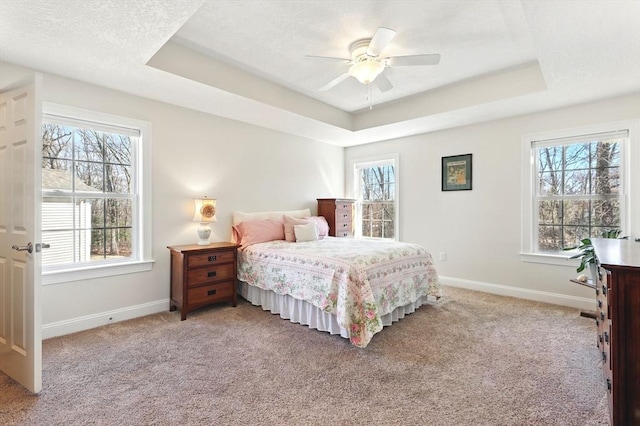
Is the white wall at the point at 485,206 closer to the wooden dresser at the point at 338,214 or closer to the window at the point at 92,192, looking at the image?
the wooden dresser at the point at 338,214

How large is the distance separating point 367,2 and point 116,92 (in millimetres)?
2643

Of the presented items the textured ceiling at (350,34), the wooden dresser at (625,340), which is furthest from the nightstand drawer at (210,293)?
the wooden dresser at (625,340)

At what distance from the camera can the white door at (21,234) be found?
194cm

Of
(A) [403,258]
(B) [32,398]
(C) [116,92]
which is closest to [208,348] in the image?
(B) [32,398]

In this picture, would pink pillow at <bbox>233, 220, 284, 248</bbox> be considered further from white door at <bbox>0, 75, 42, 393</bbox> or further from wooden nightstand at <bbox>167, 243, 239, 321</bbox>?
white door at <bbox>0, 75, 42, 393</bbox>

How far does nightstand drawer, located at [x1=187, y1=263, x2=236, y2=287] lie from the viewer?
336 cm

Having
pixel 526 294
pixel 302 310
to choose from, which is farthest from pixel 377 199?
pixel 302 310

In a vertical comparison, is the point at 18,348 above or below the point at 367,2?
below

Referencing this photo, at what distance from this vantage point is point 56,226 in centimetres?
295

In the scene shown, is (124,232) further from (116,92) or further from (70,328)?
(116,92)

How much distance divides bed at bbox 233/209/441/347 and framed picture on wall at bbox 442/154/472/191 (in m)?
1.50

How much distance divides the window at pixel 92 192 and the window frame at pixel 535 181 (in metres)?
4.61

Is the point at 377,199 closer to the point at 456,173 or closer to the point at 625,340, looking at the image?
the point at 456,173

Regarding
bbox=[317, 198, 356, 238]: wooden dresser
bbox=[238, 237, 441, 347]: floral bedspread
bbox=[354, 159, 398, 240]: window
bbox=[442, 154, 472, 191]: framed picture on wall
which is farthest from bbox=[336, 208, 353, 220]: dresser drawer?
bbox=[442, 154, 472, 191]: framed picture on wall
